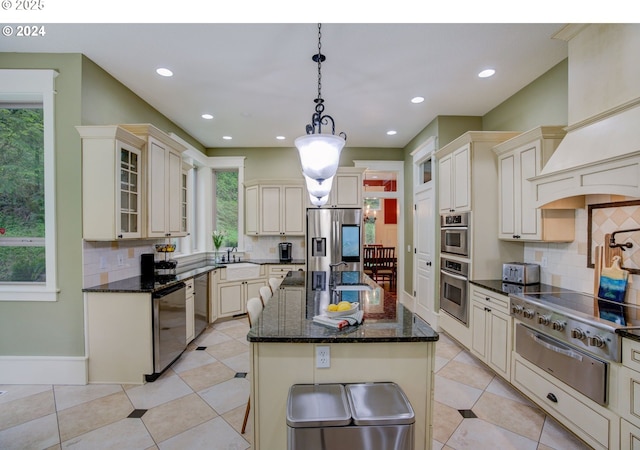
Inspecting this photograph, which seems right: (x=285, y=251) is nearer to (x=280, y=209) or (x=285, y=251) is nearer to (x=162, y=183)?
(x=280, y=209)

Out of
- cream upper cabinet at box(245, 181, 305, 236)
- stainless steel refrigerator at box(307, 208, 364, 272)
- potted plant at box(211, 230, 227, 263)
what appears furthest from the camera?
cream upper cabinet at box(245, 181, 305, 236)

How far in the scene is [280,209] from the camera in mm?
5324

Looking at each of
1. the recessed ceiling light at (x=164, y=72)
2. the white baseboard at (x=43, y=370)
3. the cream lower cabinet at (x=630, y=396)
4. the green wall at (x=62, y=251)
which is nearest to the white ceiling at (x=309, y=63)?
the recessed ceiling light at (x=164, y=72)

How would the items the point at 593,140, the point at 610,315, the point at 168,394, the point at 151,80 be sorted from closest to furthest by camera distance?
the point at 610,315
the point at 593,140
the point at 168,394
the point at 151,80

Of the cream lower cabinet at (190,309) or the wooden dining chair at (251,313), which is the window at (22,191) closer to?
the cream lower cabinet at (190,309)

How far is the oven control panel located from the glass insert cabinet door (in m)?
3.58

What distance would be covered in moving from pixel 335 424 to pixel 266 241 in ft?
14.9

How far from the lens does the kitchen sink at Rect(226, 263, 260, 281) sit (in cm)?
468

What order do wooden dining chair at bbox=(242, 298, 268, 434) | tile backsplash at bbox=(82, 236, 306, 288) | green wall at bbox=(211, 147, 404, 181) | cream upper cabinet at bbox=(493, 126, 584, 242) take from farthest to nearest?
green wall at bbox=(211, 147, 404, 181) < tile backsplash at bbox=(82, 236, 306, 288) < cream upper cabinet at bbox=(493, 126, 584, 242) < wooden dining chair at bbox=(242, 298, 268, 434)

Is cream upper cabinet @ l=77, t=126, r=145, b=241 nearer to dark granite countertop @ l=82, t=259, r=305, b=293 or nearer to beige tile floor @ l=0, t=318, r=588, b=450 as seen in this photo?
dark granite countertop @ l=82, t=259, r=305, b=293

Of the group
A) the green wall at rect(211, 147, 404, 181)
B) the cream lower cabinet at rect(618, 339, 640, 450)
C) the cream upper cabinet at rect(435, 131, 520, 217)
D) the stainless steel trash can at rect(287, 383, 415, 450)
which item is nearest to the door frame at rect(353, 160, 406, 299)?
the green wall at rect(211, 147, 404, 181)
